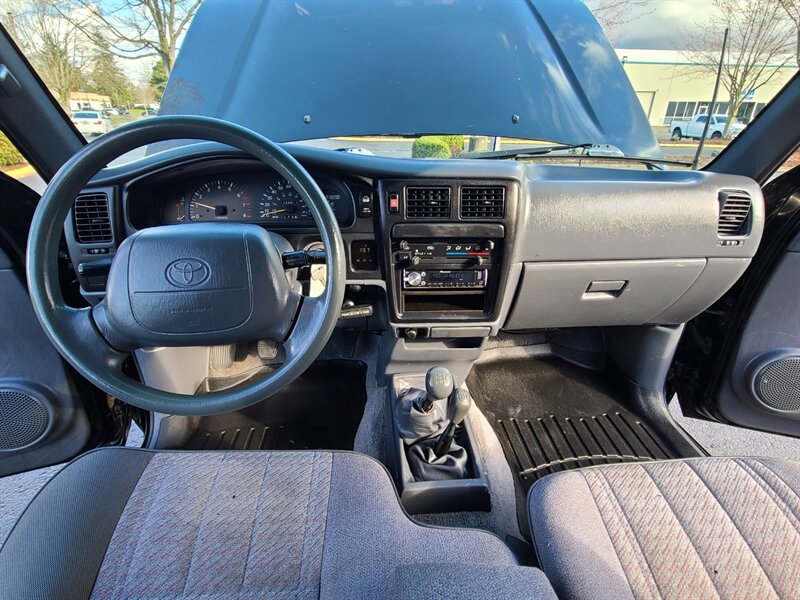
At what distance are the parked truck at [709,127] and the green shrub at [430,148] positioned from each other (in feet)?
3.10

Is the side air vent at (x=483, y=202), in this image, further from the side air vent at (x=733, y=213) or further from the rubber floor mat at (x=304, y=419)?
the rubber floor mat at (x=304, y=419)

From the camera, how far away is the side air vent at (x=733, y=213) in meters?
1.57

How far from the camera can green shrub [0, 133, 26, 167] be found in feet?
4.79

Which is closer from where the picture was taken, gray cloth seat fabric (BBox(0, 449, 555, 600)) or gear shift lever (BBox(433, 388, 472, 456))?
gray cloth seat fabric (BBox(0, 449, 555, 600))

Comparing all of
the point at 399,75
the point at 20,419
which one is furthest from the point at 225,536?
the point at 399,75

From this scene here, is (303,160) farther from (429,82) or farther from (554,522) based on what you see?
(554,522)

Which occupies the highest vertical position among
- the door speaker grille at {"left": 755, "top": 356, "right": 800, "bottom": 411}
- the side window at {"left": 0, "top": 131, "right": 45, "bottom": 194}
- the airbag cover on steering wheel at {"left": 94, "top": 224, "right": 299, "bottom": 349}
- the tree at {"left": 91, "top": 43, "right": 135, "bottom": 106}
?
the tree at {"left": 91, "top": 43, "right": 135, "bottom": 106}

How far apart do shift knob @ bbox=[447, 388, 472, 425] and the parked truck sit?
4.50 feet

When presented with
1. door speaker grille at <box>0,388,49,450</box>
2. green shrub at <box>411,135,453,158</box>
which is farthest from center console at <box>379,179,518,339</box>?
door speaker grille at <box>0,388,49,450</box>

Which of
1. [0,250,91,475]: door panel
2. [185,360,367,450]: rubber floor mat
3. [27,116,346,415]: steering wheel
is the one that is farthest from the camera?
[185,360,367,450]: rubber floor mat

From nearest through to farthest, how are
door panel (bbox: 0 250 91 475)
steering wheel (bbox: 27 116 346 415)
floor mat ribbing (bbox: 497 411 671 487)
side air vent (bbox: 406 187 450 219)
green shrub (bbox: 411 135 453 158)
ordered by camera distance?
steering wheel (bbox: 27 116 346 415), side air vent (bbox: 406 187 450 219), door panel (bbox: 0 250 91 475), green shrub (bbox: 411 135 453 158), floor mat ribbing (bbox: 497 411 671 487)

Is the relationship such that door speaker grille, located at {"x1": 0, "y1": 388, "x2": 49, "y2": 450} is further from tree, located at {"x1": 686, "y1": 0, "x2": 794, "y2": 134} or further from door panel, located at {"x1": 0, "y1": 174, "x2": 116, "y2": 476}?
tree, located at {"x1": 686, "y1": 0, "x2": 794, "y2": 134}

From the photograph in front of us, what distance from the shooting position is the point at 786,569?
1009 mm

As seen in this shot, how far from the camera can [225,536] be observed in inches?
40.1
